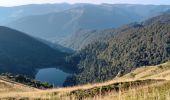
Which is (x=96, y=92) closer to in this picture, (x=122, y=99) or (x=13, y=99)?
(x=13, y=99)

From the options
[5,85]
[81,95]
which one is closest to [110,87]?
[81,95]

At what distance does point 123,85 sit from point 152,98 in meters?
14.5

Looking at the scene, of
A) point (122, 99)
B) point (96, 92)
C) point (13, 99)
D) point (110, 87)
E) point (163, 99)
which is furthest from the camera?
point (110, 87)

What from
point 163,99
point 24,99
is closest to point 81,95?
point 24,99

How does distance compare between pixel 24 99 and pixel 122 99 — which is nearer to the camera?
pixel 122 99

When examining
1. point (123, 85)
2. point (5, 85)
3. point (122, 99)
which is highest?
point (122, 99)

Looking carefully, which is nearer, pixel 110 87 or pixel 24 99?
pixel 24 99

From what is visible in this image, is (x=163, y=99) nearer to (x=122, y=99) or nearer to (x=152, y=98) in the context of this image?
(x=152, y=98)

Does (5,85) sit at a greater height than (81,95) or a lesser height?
lesser

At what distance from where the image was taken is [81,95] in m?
23.0

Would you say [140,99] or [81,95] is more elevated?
[140,99]

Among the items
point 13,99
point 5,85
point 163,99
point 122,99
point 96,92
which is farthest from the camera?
point 5,85

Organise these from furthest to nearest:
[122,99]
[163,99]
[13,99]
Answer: [13,99], [122,99], [163,99]

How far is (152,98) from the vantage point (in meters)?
12.6
